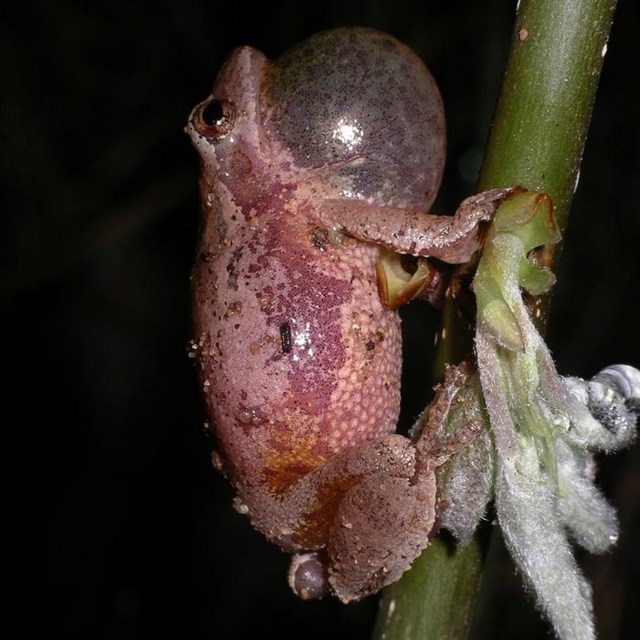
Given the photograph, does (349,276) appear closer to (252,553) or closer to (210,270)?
(210,270)

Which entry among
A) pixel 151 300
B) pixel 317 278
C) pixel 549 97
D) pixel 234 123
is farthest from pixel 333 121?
pixel 151 300

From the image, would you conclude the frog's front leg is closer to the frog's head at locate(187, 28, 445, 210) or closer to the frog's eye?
the frog's head at locate(187, 28, 445, 210)

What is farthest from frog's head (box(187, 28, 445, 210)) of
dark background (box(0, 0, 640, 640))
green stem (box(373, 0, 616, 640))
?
dark background (box(0, 0, 640, 640))

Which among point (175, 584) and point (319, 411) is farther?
point (175, 584)

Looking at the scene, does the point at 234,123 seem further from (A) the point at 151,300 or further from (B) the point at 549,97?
(A) the point at 151,300

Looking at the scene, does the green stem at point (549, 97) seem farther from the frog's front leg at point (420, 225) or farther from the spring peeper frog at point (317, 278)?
the spring peeper frog at point (317, 278)

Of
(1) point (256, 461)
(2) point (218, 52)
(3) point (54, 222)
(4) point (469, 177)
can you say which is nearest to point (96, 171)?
(3) point (54, 222)
